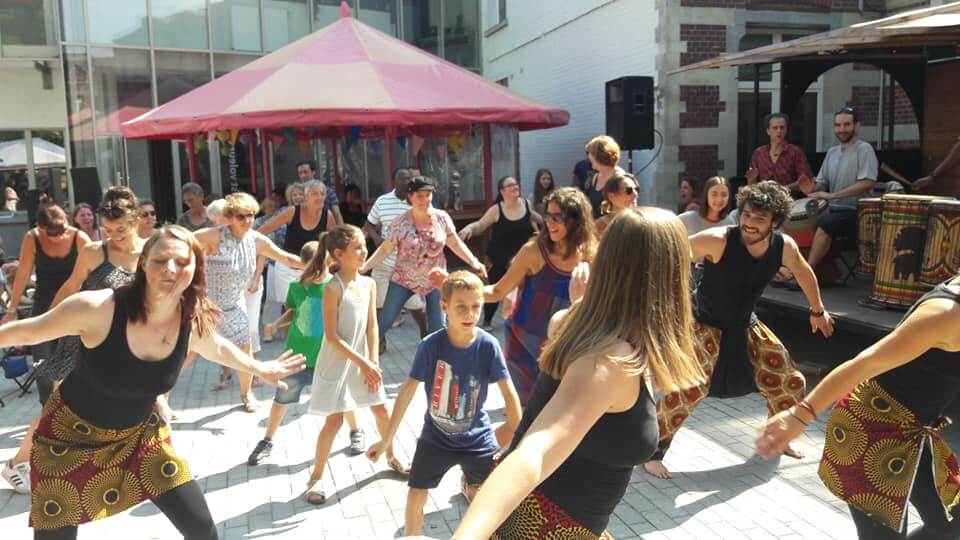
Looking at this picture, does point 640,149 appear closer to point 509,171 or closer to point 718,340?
point 509,171

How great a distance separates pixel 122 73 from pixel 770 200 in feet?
51.9

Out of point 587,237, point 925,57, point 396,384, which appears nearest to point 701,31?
point 925,57

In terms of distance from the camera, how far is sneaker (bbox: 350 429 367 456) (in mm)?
5195

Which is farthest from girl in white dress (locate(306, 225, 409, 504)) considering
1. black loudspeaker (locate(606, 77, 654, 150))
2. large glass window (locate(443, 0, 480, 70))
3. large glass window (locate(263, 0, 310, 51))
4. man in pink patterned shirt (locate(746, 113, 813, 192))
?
large glass window (locate(443, 0, 480, 70))

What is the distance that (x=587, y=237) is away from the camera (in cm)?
429

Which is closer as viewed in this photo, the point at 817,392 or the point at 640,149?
the point at 817,392

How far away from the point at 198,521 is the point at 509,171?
11.6m

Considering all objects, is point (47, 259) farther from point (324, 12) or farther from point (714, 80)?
point (324, 12)

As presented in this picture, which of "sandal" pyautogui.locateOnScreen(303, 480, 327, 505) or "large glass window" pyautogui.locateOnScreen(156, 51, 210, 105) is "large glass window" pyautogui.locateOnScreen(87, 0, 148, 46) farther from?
"sandal" pyautogui.locateOnScreen(303, 480, 327, 505)

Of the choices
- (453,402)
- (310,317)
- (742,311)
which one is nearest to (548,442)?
(453,402)

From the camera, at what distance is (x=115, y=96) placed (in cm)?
1698

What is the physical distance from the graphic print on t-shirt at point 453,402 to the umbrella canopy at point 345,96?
26.2 ft

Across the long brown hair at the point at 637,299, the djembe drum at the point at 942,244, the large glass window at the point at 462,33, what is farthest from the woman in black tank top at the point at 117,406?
the large glass window at the point at 462,33

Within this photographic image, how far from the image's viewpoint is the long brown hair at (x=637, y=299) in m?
2.04
